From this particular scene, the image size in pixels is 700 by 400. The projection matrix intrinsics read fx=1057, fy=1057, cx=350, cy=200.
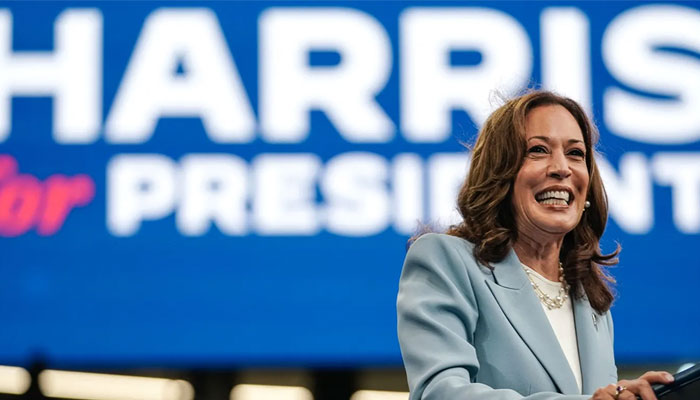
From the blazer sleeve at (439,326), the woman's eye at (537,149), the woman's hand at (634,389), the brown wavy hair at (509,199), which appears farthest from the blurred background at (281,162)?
the woman's hand at (634,389)

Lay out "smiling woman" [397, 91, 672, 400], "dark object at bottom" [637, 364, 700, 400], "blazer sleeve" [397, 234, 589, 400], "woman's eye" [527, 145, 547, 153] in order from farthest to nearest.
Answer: "woman's eye" [527, 145, 547, 153] < "smiling woman" [397, 91, 672, 400] < "blazer sleeve" [397, 234, 589, 400] < "dark object at bottom" [637, 364, 700, 400]

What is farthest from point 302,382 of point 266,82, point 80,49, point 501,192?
point 501,192

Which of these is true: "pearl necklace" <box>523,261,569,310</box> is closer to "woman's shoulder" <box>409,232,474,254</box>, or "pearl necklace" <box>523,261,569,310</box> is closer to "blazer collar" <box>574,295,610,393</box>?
"blazer collar" <box>574,295,610,393</box>

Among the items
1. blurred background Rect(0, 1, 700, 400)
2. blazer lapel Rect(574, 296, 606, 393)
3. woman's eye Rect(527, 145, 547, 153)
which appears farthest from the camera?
blurred background Rect(0, 1, 700, 400)

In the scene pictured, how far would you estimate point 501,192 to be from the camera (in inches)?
70.8

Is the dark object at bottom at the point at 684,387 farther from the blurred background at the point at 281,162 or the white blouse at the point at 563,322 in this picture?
the blurred background at the point at 281,162

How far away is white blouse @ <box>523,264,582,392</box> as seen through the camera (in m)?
1.74

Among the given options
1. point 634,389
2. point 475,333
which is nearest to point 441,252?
point 475,333

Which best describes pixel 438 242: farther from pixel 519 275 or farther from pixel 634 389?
pixel 634 389

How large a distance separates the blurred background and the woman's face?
87.3 inches

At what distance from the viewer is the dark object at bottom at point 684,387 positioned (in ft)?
4.29

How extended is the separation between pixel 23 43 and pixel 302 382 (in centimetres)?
182

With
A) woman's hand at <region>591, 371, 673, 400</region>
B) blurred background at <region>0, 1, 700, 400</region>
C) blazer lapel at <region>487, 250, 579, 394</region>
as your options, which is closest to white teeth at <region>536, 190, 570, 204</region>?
blazer lapel at <region>487, 250, 579, 394</region>

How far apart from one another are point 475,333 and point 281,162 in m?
2.52
